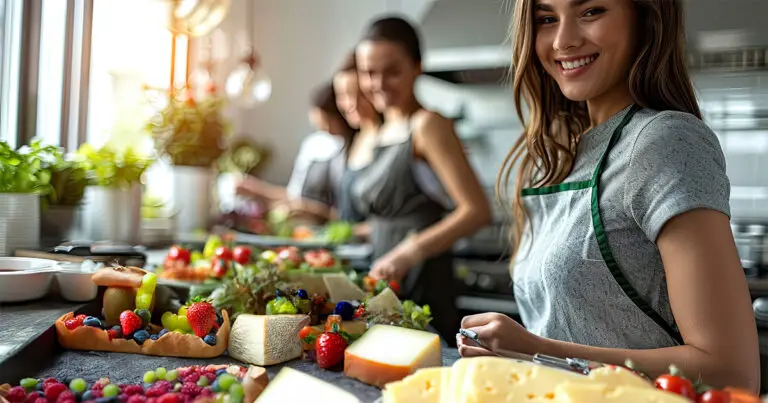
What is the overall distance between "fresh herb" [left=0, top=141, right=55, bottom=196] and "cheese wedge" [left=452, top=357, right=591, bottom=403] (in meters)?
1.07

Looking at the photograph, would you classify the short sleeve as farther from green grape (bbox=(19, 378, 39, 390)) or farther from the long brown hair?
green grape (bbox=(19, 378, 39, 390))

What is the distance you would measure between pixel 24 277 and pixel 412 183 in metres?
1.51

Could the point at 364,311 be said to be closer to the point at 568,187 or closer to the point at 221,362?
the point at 221,362

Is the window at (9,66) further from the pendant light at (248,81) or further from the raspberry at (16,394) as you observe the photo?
the pendant light at (248,81)

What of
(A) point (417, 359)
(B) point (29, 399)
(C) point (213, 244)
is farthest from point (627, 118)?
(C) point (213, 244)

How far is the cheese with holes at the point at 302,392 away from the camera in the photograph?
91cm

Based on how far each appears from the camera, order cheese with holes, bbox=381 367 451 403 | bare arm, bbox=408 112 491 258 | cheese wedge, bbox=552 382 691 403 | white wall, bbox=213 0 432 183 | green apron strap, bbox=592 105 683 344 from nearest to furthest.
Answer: cheese wedge, bbox=552 382 691 403
cheese with holes, bbox=381 367 451 403
green apron strap, bbox=592 105 683 344
bare arm, bbox=408 112 491 258
white wall, bbox=213 0 432 183

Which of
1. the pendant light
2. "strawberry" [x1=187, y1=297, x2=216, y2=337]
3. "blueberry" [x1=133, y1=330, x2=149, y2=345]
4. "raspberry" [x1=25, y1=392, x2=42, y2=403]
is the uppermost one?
the pendant light

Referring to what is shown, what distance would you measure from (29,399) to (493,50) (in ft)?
10.5

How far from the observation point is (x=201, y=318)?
4.06ft

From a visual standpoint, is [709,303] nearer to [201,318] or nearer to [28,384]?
[201,318]

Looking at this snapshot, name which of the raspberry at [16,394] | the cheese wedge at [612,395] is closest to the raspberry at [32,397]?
the raspberry at [16,394]

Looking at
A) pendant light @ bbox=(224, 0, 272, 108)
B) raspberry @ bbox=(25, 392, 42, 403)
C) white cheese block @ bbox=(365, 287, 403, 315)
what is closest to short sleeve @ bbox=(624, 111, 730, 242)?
white cheese block @ bbox=(365, 287, 403, 315)

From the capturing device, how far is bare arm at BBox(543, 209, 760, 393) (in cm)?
100
